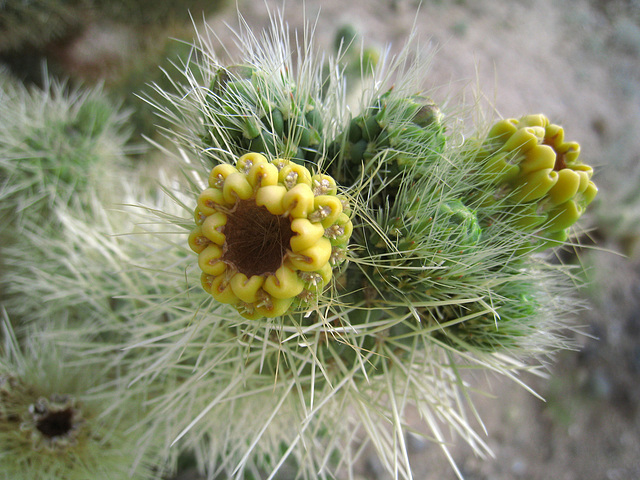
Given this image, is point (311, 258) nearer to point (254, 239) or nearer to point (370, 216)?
point (254, 239)

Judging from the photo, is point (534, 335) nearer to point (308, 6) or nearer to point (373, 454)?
point (373, 454)

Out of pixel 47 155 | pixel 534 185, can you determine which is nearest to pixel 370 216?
pixel 534 185

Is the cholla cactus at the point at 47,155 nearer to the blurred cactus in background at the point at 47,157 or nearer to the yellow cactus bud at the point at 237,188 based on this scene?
the blurred cactus in background at the point at 47,157

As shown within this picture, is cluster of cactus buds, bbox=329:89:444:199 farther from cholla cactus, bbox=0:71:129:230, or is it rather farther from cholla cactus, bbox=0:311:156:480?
cholla cactus, bbox=0:71:129:230

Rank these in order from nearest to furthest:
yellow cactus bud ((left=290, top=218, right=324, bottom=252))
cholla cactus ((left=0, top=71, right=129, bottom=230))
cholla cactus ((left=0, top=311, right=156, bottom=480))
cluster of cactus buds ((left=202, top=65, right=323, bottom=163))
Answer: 1. yellow cactus bud ((left=290, top=218, right=324, bottom=252))
2. cluster of cactus buds ((left=202, top=65, right=323, bottom=163))
3. cholla cactus ((left=0, top=311, right=156, bottom=480))
4. cholla cactus ((left=0, top=71, right=129, bottom=230))

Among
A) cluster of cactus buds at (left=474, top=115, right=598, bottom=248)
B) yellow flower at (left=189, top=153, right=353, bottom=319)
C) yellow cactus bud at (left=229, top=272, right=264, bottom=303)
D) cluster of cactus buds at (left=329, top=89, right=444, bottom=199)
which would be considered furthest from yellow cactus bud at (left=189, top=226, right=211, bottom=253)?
cluster of cactus buds at (left=474, top=115, right=598, bottom=248)

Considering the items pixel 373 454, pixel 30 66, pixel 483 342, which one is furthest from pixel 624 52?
pixel 30 66
